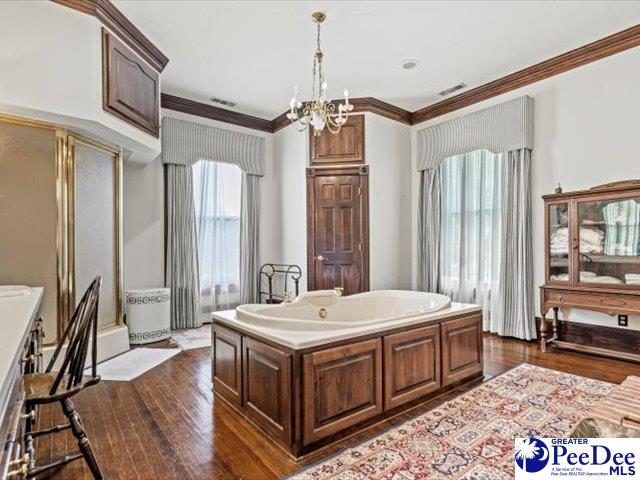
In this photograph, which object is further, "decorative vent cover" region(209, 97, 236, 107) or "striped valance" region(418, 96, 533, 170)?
"decorative vent cover" region(209, 97, 236, 107)

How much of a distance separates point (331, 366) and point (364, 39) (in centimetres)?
299

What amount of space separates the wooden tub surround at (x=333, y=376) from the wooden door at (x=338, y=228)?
2119mm

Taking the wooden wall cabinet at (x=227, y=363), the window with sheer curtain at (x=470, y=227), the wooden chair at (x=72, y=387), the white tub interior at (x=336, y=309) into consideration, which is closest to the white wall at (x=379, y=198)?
the window with sheer curtain at (x=470, y=227)

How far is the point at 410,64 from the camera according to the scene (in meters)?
3.92

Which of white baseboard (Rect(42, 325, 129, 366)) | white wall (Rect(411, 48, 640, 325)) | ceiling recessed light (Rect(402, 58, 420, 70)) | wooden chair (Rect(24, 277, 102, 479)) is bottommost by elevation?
white baseboard (Rect(42, 325, 129, 366))

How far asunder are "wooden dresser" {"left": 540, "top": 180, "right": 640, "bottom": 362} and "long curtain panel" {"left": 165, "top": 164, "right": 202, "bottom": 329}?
164 inches

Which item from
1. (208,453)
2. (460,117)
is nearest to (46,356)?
(208,453)

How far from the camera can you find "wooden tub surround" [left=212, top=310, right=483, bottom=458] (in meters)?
1.97

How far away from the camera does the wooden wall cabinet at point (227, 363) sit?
2427 millimetres

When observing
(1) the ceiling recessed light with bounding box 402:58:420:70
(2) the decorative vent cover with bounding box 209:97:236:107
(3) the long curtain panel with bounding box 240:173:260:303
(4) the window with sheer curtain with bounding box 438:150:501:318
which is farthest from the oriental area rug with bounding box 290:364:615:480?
(2) the decorative vent cover with bounding box 209:97:236:107

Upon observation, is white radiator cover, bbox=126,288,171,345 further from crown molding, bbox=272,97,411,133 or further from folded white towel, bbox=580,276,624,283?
folded white towel, bbox=580,276,624,283

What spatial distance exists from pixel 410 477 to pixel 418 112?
472cm

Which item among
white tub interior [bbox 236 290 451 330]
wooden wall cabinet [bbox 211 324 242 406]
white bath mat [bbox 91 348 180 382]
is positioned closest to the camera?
white tub interior [bbox 236 290 451 330]

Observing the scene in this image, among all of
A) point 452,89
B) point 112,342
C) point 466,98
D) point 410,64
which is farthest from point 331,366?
point 466,98
